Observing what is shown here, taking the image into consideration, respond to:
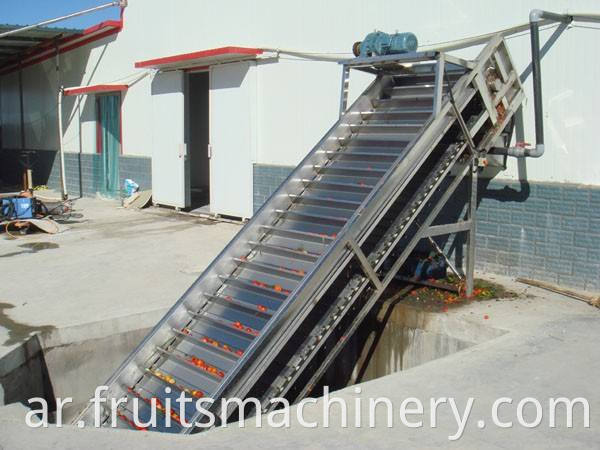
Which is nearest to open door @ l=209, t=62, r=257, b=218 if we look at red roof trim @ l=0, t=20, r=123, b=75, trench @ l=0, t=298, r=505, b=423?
red roof trim @ l=0, t=20, r=123, b=75

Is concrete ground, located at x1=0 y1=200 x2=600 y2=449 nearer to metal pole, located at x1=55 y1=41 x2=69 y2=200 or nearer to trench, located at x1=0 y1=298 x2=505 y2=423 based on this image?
trench, located at x1=0 y1=298 x2=505 y2=423

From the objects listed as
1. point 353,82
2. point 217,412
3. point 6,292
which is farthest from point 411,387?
point 353,82

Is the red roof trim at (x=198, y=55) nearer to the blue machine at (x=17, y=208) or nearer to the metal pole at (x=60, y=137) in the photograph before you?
the metal pole at (x=60, y=137)

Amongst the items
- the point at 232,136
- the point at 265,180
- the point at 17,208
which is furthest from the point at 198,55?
the point at 17,208

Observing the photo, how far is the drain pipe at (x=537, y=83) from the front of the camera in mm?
6645

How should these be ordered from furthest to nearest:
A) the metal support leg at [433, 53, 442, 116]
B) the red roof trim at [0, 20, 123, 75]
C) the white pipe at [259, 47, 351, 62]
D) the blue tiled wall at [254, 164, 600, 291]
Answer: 1. the red roof trim at [0, 20, 123, 75]
2. the white pipe at [259, 47, 351, 62]
3. the blue tiled wall at [254, 164, 600, 291]
4. the metal support leg at [433, 53, 442, 116]

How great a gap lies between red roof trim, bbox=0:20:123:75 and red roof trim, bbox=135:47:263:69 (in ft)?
6.92

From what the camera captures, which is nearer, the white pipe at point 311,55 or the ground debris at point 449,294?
the ground debris at point 449,294

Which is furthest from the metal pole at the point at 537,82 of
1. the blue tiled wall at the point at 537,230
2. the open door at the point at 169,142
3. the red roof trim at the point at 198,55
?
the open door at the point at 169,142

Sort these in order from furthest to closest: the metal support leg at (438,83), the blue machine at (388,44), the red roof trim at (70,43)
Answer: the red roof trim at (70,43) → the blue machine at (388,44) → the metal support leg at (438,83)

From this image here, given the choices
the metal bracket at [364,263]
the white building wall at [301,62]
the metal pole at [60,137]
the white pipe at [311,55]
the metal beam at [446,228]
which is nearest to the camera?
the metal bracket at [364,263]

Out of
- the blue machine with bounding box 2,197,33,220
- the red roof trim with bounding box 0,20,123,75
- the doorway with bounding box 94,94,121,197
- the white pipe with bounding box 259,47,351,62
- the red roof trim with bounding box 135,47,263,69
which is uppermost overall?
the red roof trim with bounding box 0,20,123,75

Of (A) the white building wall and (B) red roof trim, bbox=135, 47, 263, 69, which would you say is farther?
(B) red roof trim, bbox=135, 47, 263, 69

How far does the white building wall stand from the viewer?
277 inches
